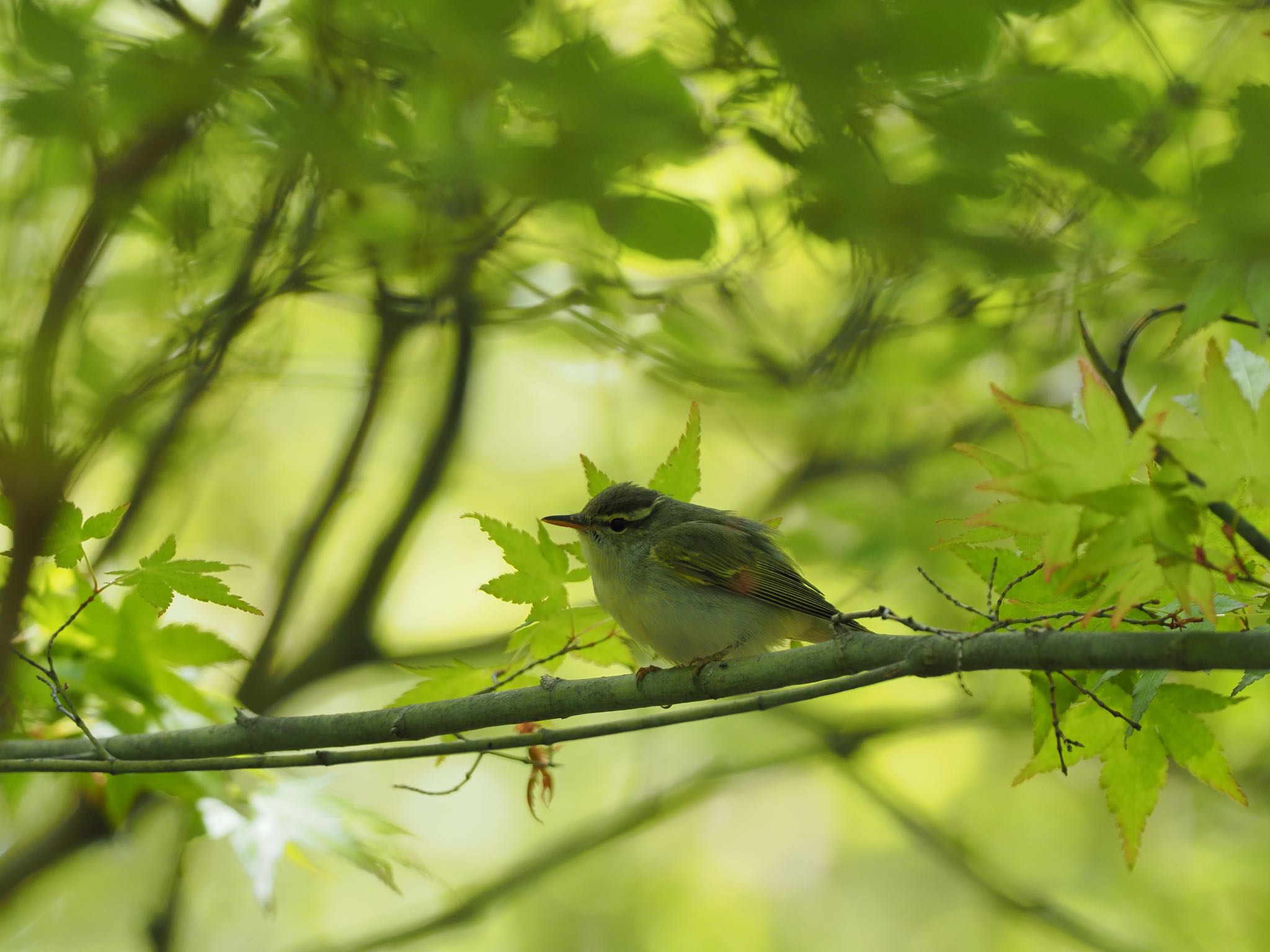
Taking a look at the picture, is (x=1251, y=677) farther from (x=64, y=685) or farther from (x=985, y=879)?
(x=985, y=879)

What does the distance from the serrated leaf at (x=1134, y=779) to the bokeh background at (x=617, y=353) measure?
0.72m

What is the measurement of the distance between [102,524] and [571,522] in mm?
2327

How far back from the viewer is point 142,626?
11.3 ft

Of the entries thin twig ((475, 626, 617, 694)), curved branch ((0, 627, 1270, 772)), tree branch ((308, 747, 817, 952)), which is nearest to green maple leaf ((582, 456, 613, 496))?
thin twig ((475, 626, 617, 694))

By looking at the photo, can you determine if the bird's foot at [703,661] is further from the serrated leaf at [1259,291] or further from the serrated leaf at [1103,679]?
the serrated leaf at [1259,291]

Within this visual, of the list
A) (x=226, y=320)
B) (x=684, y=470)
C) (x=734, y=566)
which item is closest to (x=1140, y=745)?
(x=684, y=470)

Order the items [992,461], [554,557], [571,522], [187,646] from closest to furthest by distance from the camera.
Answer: [992,461], [554,557], [187,646], [571,522]

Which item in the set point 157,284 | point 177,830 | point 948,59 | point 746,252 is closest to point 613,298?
point 746,252

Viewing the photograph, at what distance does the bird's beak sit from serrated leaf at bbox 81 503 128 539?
7.08 ft

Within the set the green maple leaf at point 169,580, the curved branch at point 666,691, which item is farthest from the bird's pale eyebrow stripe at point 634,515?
the green maple leaf at point 169,580

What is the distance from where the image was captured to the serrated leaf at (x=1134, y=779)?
2.49 m

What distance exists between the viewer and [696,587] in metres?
4.37

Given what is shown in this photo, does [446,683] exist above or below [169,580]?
below

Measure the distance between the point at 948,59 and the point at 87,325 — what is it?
424cm
